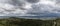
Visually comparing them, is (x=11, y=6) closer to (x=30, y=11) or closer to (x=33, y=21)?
(x=30, y=11)

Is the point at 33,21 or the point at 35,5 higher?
the point at 35,5

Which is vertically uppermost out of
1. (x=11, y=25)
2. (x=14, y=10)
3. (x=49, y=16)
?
(x=14, y=10)

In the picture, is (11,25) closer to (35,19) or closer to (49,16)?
(35,19)

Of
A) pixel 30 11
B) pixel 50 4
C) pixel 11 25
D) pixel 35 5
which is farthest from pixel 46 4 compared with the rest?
pixel 11 25

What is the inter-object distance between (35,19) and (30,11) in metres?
0.27

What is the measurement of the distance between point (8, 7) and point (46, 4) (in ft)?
2.42

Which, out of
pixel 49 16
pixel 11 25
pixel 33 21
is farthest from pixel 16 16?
pixel 49 16

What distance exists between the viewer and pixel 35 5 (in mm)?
2062

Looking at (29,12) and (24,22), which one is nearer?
(24,22)

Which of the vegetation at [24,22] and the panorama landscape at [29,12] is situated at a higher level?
the panorama landscape at [29,12]

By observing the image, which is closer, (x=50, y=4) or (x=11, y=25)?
(x=11, y=25)

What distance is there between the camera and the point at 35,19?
182cm

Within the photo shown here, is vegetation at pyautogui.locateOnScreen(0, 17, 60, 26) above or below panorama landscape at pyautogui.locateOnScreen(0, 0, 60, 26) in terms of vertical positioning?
below

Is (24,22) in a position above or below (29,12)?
below
